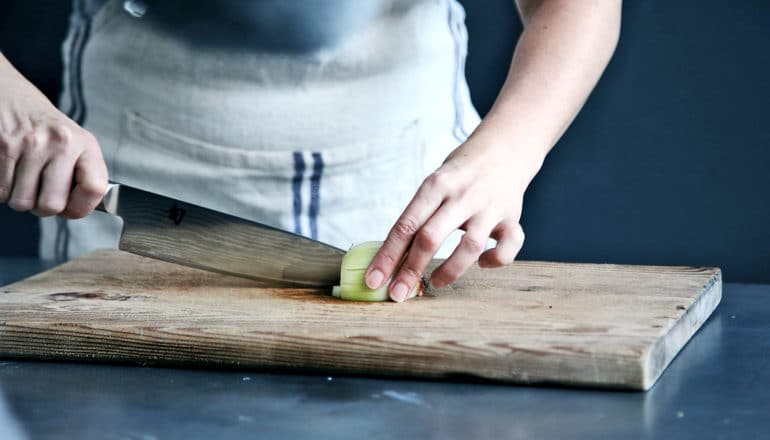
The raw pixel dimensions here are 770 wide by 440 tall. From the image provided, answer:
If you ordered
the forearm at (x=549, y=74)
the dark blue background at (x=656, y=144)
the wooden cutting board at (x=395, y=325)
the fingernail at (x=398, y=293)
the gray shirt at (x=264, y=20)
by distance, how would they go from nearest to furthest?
the wooden cutting board at (x=395, y=325), the fingernail at (x=398, y=293), the forearm at (x=549, y=74), the gray shirt at (x=264, y=20), the dark blue background at (x=656, y=144)

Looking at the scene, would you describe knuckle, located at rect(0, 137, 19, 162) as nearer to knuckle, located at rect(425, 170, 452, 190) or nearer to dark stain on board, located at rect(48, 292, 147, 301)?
dark stain on board, located at rect(48, 292, 147, 301)

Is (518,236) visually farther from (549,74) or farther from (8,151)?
(8,151)

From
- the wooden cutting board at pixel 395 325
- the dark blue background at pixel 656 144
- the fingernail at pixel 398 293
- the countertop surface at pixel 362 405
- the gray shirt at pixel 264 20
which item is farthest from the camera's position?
the dark blue background at pixel 656 144

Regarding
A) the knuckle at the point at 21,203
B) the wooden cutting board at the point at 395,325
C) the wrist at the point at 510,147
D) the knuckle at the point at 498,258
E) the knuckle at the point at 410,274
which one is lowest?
the wooden cutting board at the point at 395,325

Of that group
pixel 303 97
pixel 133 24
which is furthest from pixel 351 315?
pixel 133 24

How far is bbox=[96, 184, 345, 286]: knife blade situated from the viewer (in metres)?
1.09

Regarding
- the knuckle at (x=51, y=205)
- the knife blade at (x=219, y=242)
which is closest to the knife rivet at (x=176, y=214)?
the knife blade at (x=219, y=242)

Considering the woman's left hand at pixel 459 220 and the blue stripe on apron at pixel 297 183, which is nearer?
the woman's left hand at pixel 459 220

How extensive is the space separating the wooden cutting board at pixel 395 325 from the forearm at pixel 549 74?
15 centimetres

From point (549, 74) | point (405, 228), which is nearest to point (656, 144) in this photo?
point (549, 74)

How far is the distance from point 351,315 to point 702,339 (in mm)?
320

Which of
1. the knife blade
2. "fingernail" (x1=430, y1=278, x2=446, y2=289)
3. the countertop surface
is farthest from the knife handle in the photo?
"fingernail" (x1=430, y1=278, x2=446, y2=289)

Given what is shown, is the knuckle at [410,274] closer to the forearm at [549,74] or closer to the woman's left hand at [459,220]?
the woman's left hand at [459,220]

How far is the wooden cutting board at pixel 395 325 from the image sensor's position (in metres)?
0.83
